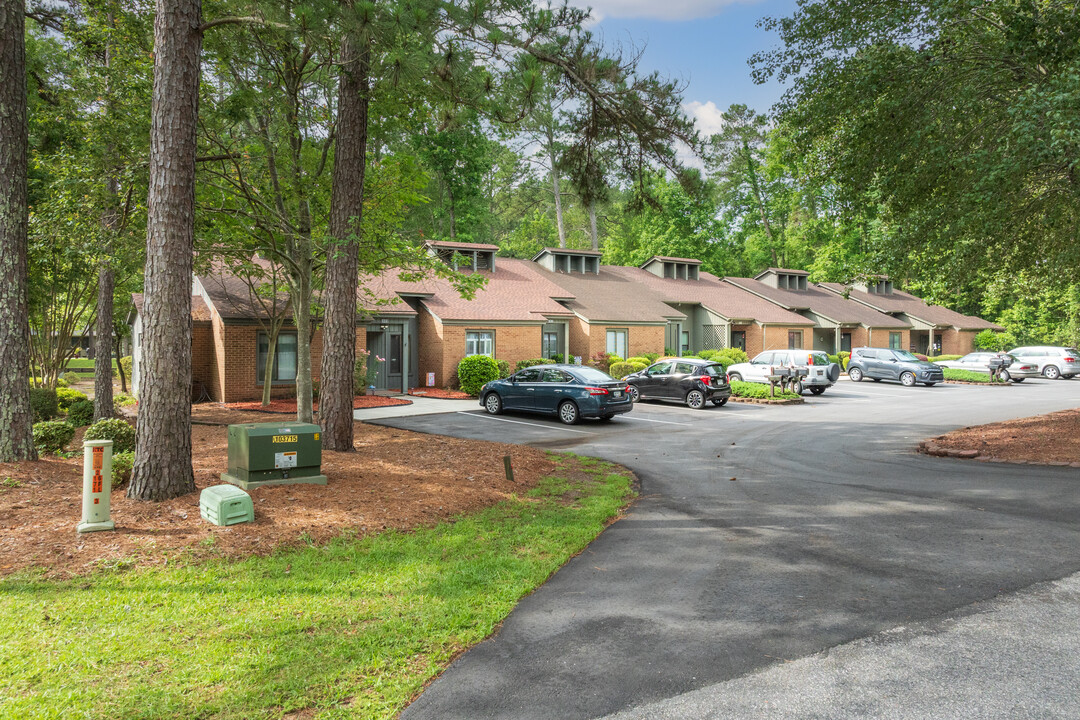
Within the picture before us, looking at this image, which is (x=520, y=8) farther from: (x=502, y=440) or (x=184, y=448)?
(x=502, y=440)

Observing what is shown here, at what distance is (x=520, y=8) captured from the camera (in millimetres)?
8820

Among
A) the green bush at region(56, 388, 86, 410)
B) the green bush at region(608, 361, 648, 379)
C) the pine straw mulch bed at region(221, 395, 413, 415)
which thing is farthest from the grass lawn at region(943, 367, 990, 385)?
the green bush at region(56, 388, 86, 410)

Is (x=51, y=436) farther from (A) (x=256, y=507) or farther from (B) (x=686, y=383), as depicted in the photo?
(B) (x=686, y=383)

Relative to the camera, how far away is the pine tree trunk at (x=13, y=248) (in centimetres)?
858

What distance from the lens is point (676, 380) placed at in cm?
2141

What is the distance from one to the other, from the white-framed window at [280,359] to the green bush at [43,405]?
6.54 m

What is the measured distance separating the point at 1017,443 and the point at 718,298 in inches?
1081

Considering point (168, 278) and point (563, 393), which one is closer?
point (168, 278)

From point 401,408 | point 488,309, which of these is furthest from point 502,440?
point 488,309

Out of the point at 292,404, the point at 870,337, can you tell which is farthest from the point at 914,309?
the point at 292,404

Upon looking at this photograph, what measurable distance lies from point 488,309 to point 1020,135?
19870mm

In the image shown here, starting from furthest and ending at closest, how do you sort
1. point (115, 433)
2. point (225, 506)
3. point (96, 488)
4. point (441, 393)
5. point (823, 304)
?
1. point (823, 304)
2. point (441, 393)
3. point (115, 433)
4. point (225, 506)
5. point (96, 488)

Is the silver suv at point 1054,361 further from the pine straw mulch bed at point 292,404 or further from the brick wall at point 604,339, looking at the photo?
the pine straw mulch bed at point 292,404

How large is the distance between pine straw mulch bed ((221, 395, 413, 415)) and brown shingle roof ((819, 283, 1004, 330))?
3622cm
